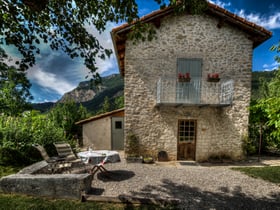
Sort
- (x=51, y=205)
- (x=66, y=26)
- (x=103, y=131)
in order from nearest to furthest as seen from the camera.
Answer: (x=66, y=26) → (x=51, y=205) → (x=103, y=131)

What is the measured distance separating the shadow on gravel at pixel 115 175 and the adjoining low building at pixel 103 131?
4287mm

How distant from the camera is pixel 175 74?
7.54 metres

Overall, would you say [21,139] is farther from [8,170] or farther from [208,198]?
[208,198]

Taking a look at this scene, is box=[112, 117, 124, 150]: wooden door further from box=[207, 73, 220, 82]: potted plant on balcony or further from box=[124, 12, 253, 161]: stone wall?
box=[207, 73, 220, 82]: potted plant on balcony

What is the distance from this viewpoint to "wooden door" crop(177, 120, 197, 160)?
7.80 meters

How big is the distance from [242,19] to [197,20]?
2.05 meters

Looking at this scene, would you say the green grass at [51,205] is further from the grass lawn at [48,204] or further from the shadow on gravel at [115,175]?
the shadow on gravel at [115,175]

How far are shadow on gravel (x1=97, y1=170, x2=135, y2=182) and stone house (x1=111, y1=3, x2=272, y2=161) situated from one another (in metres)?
1.77

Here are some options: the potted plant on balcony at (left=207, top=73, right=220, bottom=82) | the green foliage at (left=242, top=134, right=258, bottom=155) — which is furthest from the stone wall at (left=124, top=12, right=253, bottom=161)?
the green foliage at (left=242, top=134, right=258, bottom=155)

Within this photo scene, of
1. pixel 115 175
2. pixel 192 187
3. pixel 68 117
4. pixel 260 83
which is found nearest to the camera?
pixel 192 187

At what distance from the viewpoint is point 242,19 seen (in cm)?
725

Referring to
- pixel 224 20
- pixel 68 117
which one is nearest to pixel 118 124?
pixel 68 117

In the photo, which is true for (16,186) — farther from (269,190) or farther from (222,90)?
(222,90)

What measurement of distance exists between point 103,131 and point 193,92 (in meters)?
6.15
